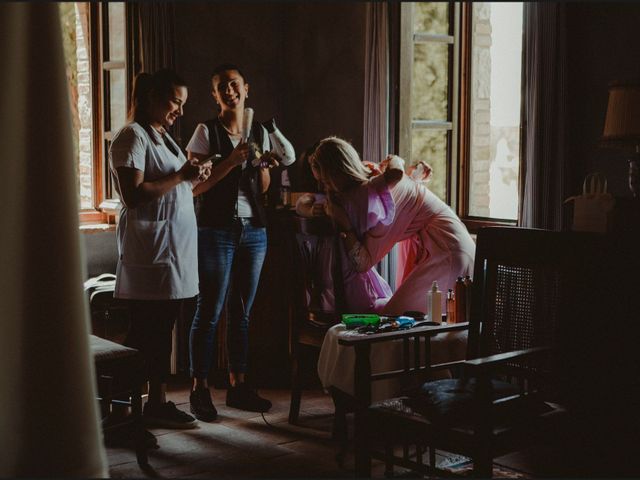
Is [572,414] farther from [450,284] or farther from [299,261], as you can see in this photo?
[299,261]

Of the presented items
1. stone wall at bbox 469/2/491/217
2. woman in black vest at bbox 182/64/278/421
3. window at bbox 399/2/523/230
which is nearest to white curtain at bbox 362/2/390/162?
window at bbox 399/2/523/230

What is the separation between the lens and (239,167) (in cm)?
385

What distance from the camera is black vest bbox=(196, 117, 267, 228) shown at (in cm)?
380

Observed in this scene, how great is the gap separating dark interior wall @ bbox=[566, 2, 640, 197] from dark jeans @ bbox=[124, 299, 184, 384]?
6.27 feet

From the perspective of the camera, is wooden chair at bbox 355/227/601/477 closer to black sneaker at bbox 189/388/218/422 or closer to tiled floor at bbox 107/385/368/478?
tiled floor at bbox 107/385/368/478

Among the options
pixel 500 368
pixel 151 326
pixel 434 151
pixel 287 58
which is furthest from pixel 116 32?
pixel 500 368

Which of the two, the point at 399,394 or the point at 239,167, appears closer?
the point at 399,394

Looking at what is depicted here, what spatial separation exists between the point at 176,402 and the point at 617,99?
2636mm

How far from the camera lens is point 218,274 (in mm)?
3809

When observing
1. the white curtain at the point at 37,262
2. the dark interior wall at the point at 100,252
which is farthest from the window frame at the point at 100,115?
the white curtain at the point at 37,262

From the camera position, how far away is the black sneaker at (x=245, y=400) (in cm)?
397

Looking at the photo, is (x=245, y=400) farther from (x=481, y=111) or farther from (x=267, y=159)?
(x=481, y=111)

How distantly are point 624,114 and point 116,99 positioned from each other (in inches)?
120

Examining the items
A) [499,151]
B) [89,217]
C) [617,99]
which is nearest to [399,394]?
[617,99]
